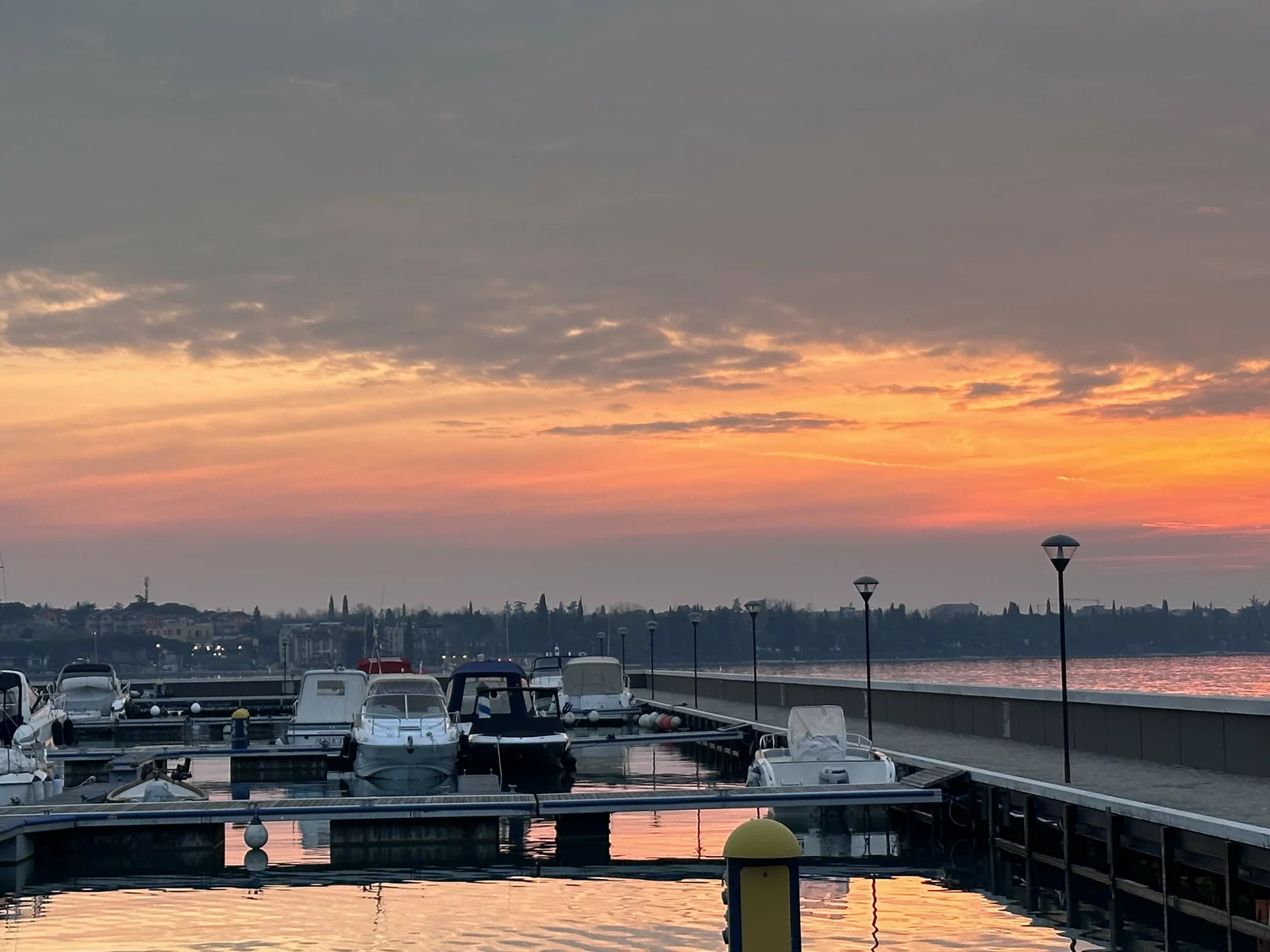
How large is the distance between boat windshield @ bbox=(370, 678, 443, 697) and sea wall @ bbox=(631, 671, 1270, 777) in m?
11.4

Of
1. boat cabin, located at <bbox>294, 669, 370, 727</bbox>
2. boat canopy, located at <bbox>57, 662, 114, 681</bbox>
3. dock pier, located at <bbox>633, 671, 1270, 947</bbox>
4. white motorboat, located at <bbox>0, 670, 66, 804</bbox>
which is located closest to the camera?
dock pier, located at <bbox>633, 671, 1270, 947</bbox>

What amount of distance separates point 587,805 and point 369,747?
9.62m

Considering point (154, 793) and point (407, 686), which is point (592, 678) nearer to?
point (407, 686)

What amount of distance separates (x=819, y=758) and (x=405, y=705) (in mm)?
11609

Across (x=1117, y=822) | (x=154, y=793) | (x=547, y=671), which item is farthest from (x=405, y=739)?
(x=547, y=671)

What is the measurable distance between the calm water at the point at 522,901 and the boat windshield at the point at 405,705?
785cm

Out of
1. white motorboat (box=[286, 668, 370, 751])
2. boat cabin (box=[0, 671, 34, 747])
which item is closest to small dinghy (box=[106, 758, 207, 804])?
boat cabin (box=[0, 671, 34, 747])

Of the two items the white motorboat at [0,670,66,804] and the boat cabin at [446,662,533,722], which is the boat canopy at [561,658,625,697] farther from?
the white motorboat at [0,670,66,804]

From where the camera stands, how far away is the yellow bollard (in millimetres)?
9109

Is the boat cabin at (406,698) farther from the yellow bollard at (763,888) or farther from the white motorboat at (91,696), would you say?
the yellow bollard at (763,888)

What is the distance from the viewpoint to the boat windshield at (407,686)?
35.6 meters

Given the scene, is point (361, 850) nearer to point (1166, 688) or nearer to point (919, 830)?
point (919, 830)

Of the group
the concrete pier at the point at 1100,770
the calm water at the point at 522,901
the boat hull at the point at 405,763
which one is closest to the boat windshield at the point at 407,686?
the boat hull at the point at 405,763

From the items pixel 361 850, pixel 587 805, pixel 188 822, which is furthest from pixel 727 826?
pixel 188 822
